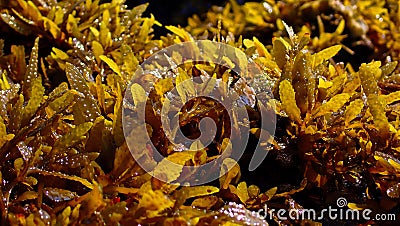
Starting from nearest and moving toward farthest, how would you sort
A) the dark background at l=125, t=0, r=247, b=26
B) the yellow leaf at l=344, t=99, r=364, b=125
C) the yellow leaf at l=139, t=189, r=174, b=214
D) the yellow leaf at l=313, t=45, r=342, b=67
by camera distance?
the yellow leaf at l=139, t=189, r=174, b=214
the yellow leaf at l=344, t=99, r=364, b=125
the yellow leaf at l=313, t=45, r=342, b=67
the dark background at l=125, t=0, r=247, b=26

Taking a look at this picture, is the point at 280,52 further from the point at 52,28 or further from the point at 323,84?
the point at 52,28

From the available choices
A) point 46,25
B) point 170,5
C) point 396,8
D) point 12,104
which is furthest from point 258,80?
point 170,5

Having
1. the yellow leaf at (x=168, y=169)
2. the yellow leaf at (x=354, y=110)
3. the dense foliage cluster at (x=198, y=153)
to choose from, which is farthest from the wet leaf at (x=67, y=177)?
the yellow leaf at (x=354, y=110)

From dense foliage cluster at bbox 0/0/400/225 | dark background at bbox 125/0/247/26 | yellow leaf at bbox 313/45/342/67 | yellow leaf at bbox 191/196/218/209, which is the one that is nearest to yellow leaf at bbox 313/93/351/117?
dense foliage cluster at bbox 0/0/400/225

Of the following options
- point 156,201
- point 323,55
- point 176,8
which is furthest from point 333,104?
point 176,8

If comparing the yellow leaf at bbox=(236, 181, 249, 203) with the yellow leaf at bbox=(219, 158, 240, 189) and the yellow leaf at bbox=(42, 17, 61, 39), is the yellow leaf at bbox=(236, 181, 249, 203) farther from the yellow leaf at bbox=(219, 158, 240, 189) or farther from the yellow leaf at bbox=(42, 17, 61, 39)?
the yellow leaf at bbox=(42, 17, 61, 39)

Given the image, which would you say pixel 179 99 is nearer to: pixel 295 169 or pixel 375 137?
pixel 295 169

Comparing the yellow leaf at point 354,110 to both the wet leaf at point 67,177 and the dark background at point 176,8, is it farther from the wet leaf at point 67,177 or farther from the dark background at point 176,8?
the dark background at point 176,8

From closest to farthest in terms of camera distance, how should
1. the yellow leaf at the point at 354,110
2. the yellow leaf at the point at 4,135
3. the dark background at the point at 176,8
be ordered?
the yellow leaf at the point at 4,135 < the yellow leaf at the point at 354,110 < the dark background at the point at 176,8
